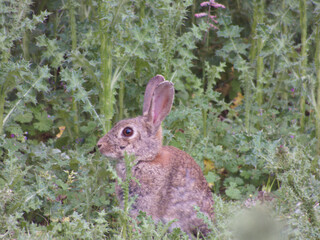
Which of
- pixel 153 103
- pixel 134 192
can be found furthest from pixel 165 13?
pixel 134 192

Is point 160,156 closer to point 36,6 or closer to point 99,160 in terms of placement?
point 99,160

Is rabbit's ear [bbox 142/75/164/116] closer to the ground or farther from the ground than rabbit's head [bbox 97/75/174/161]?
farther from the ground

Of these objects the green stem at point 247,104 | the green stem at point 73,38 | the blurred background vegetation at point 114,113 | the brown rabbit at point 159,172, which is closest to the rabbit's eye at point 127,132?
the brown rabbit at point 159,172

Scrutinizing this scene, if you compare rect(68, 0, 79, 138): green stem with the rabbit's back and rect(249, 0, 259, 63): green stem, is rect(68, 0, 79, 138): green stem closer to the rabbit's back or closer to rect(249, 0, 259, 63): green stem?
the rabbit's back

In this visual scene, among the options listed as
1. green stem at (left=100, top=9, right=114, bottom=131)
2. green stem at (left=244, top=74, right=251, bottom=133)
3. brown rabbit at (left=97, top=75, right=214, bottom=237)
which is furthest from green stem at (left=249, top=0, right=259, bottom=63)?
brown rabbit at (left=97, top=75, right=214, bottom=237)

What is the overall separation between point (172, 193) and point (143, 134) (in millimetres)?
537

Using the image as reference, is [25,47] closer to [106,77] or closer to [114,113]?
[114,113]

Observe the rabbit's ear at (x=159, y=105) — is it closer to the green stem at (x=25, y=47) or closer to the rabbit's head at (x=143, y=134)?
the rabbit's head at (x=143, y=134)

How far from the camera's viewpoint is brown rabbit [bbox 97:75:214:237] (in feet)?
12.8

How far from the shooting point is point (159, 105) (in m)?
4.21

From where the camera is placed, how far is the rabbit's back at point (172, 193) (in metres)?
3.90

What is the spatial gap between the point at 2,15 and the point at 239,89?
3168mm

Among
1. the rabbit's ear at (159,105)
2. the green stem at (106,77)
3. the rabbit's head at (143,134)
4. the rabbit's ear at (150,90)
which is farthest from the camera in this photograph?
the green stem at (106,77)

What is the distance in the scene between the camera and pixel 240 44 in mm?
6012
